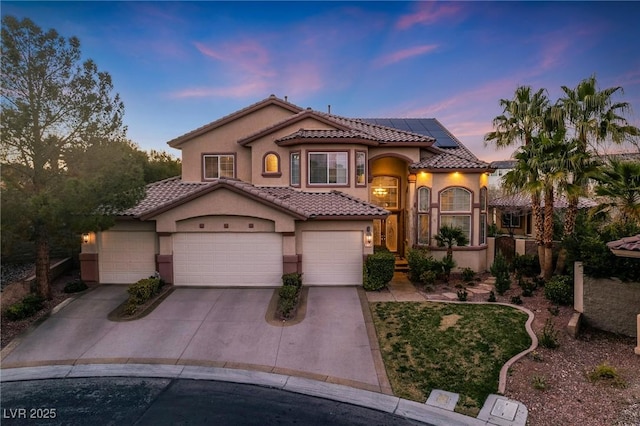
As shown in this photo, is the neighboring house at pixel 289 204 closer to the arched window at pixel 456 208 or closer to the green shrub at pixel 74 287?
the arched window at pixel 456 208

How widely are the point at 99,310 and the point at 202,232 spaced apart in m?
4.58

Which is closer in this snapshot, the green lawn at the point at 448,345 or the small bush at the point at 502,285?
the green lawn at the point at 448,345

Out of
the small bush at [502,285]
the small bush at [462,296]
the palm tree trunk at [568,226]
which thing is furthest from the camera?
the palm tree trunk at [568,226]

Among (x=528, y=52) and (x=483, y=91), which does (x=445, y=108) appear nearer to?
(x=483, y=91)

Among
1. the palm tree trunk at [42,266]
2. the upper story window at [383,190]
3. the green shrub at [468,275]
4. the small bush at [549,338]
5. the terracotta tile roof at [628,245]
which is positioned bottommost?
the small bush at [549,338]

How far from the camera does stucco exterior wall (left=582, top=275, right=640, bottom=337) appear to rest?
372 inches

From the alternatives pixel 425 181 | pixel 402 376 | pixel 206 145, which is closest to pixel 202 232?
pixel 206 145

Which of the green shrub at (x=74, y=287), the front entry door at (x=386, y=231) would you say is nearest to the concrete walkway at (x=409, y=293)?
the front entry door at (x=386, y=231)

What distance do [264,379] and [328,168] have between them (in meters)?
10.9

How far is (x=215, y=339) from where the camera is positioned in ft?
31.5

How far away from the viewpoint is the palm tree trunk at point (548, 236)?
12.9 m

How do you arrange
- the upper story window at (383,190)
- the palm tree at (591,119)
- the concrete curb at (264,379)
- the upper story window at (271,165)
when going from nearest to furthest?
the concrete curb at (264,379) → the palm tree at (591,119) → the upper story window at (271,165) → the upper story window at (383,190)

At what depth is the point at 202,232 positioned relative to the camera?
14.0m

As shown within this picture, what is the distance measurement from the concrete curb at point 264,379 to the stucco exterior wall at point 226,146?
36.2 feet
